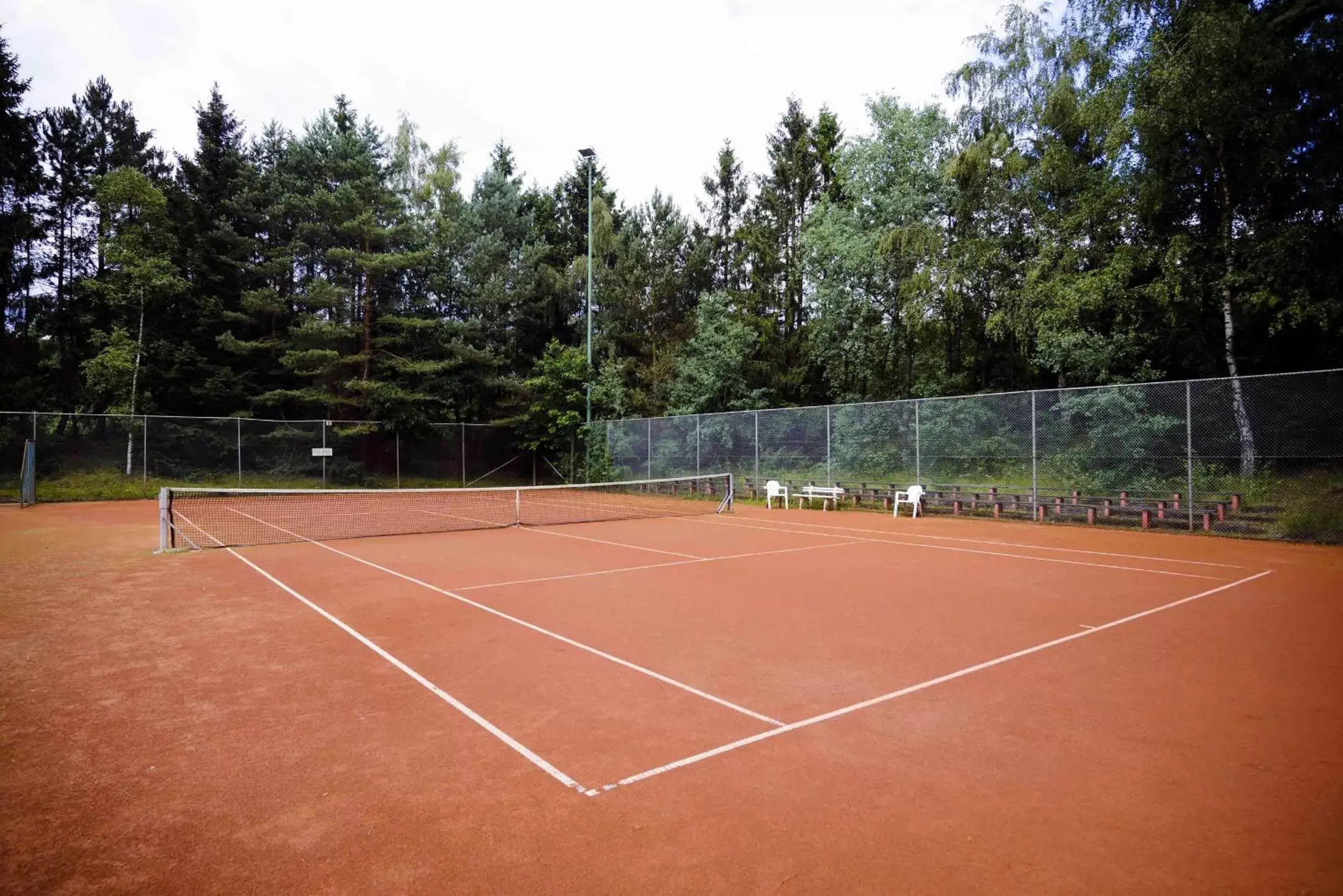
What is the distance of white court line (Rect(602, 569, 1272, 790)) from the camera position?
3.45 metres

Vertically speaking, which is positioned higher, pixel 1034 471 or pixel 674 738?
pixel 1034 471

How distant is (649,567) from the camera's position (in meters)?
9.52

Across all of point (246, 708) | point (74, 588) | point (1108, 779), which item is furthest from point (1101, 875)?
point (74, 588)

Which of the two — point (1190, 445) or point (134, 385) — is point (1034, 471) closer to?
point (1190, 445)

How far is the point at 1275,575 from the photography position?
8.56 m

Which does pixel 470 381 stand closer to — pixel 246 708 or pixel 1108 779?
pixel 246 708

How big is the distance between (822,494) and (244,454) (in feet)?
65.4

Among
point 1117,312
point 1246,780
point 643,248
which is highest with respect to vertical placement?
point 643,248

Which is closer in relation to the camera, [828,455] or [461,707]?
[461,707]

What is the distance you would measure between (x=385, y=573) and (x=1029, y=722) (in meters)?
7.66

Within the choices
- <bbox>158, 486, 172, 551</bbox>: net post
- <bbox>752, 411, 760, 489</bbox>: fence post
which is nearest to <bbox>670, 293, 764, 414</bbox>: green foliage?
<bbox>752, 411, 760, 489</bbox>: fence post

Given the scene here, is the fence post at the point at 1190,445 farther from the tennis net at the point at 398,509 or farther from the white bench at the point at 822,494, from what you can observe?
the tennis net at the point at 398,509

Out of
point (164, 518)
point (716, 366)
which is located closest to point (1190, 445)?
point (716, 366)

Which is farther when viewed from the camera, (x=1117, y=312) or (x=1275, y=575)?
(x=1117, y=312)
